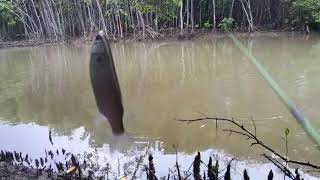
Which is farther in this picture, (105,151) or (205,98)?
(205,98)

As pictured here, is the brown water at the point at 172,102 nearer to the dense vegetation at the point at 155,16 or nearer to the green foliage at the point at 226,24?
the dense vegetation at the point at 155,16

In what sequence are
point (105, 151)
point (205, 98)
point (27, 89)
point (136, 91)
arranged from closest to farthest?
point (105, 151) → point (205, 98) → point (136, 91) → point (27, 89)

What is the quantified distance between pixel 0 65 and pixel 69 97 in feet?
28.7

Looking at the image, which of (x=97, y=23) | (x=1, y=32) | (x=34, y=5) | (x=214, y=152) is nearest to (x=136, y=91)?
(x=214, y=152)

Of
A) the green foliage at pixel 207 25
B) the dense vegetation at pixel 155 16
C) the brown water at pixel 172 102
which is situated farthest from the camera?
the green foliage at pixel 207 25

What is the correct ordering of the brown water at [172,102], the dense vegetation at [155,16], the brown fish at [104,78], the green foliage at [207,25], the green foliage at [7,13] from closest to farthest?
the brown fish at [104,78]
the brown water at [172,102]
the dense vegetation at [155,16]
the green foliage at [207,25]
the green foliage at [7,13]

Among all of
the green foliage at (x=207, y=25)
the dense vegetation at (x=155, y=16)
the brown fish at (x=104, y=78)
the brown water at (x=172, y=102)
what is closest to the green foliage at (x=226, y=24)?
the dense vegetation at (x=155, y=16)

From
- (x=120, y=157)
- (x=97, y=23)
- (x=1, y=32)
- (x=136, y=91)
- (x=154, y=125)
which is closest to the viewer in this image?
(x=120, y=157)

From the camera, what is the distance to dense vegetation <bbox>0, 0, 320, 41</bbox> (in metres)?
22.1

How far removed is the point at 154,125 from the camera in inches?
260

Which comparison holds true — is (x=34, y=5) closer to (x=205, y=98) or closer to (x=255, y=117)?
(x=205, y=98)

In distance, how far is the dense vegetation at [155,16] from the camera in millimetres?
22141

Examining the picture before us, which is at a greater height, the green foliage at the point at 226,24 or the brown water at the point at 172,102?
the green foliage at the point at 226,24

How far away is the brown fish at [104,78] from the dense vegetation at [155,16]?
20008 mm
